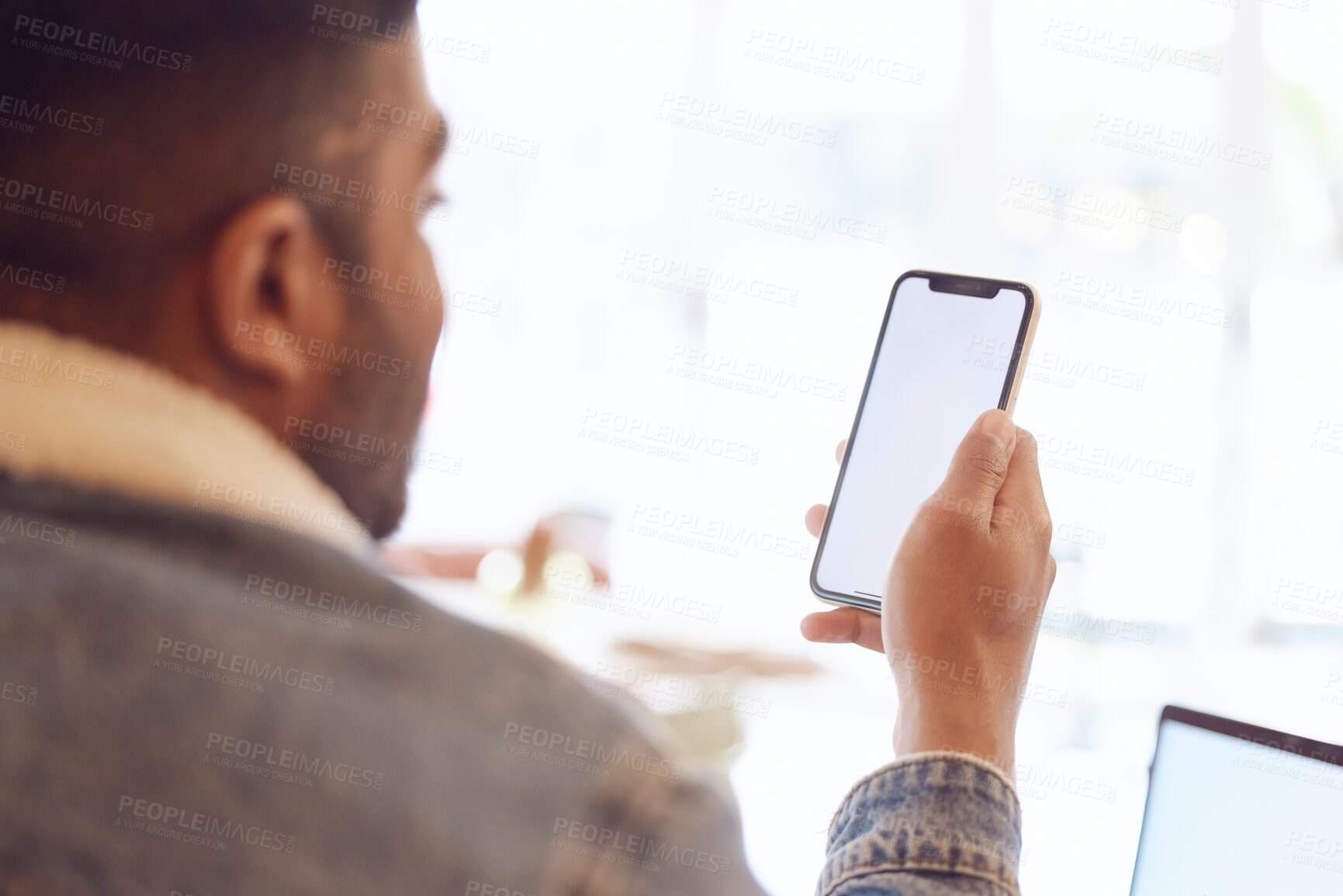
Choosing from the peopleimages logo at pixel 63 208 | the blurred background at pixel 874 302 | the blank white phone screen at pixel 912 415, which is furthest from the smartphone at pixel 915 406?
the blurred background at pixel 874 302

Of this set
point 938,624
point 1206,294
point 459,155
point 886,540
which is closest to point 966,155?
point 1206,294

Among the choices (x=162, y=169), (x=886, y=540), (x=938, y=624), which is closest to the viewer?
(x=162, y=169)

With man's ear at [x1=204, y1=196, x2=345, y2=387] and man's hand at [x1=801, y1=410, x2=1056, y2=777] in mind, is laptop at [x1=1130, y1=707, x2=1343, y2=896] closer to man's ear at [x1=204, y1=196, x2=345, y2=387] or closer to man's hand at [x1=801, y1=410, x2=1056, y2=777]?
man's hand at [x1=801, y1=410, x2=1056, y2=777]

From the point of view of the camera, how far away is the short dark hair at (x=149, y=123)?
40 centimetres

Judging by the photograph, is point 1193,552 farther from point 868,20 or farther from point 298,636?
point 298,636

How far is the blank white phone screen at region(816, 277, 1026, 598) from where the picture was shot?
0.82 metres

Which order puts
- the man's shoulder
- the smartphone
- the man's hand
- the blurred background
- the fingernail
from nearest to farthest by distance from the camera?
the man's shoulder → the man's hand → the fingernail → the smartphone → the blurred background

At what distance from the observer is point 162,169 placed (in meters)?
0.43

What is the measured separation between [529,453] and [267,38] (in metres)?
2.57

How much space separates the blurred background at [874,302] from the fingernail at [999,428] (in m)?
2.25

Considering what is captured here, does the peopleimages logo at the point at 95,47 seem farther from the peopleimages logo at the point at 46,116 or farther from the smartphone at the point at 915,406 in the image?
the smartphone at the point at 915,406

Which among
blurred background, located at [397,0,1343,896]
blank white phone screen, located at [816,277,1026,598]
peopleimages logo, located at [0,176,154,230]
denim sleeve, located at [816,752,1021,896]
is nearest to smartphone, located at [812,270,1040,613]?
blank white phone screen, located at [816,277,1026,598]

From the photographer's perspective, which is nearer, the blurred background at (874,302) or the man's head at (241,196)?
the man's head at (241,196)

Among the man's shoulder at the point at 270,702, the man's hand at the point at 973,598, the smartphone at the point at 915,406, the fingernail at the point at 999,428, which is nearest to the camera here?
the man's shoulder at the point at 270,702
